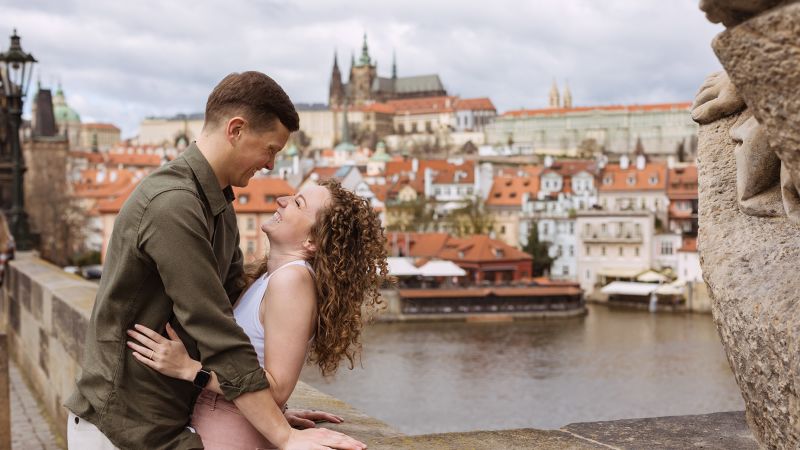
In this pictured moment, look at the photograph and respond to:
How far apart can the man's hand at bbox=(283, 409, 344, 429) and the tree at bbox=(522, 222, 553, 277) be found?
47933mm

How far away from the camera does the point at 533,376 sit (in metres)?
26.3

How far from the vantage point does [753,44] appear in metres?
1.33

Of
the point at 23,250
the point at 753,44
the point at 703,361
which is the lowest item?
the point at 703,361

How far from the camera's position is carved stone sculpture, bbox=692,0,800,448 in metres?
1.32

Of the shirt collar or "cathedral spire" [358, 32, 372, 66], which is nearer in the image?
the shirt collar

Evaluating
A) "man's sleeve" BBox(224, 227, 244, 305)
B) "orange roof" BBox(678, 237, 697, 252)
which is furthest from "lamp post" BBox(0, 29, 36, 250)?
"orange roof" BBox(678, 237, 697, 252)

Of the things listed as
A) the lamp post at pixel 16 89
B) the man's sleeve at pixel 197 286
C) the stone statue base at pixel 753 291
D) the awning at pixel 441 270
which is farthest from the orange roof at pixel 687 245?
the man's sleeve at pixel 197 286

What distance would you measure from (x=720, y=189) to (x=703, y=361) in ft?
91.6

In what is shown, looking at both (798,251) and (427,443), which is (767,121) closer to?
(798,251)

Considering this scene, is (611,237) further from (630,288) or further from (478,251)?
(478,251)

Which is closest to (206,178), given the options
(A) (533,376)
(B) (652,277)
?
(A) (533,376)

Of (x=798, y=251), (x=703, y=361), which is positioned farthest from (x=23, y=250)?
(x=703, y=361)

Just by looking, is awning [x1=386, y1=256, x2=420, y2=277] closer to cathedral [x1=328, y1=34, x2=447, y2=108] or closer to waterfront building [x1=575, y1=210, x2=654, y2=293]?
waterfront building [x1=575, y1=210, x2=654, y2=293]

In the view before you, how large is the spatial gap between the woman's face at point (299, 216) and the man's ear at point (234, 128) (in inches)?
7.2
